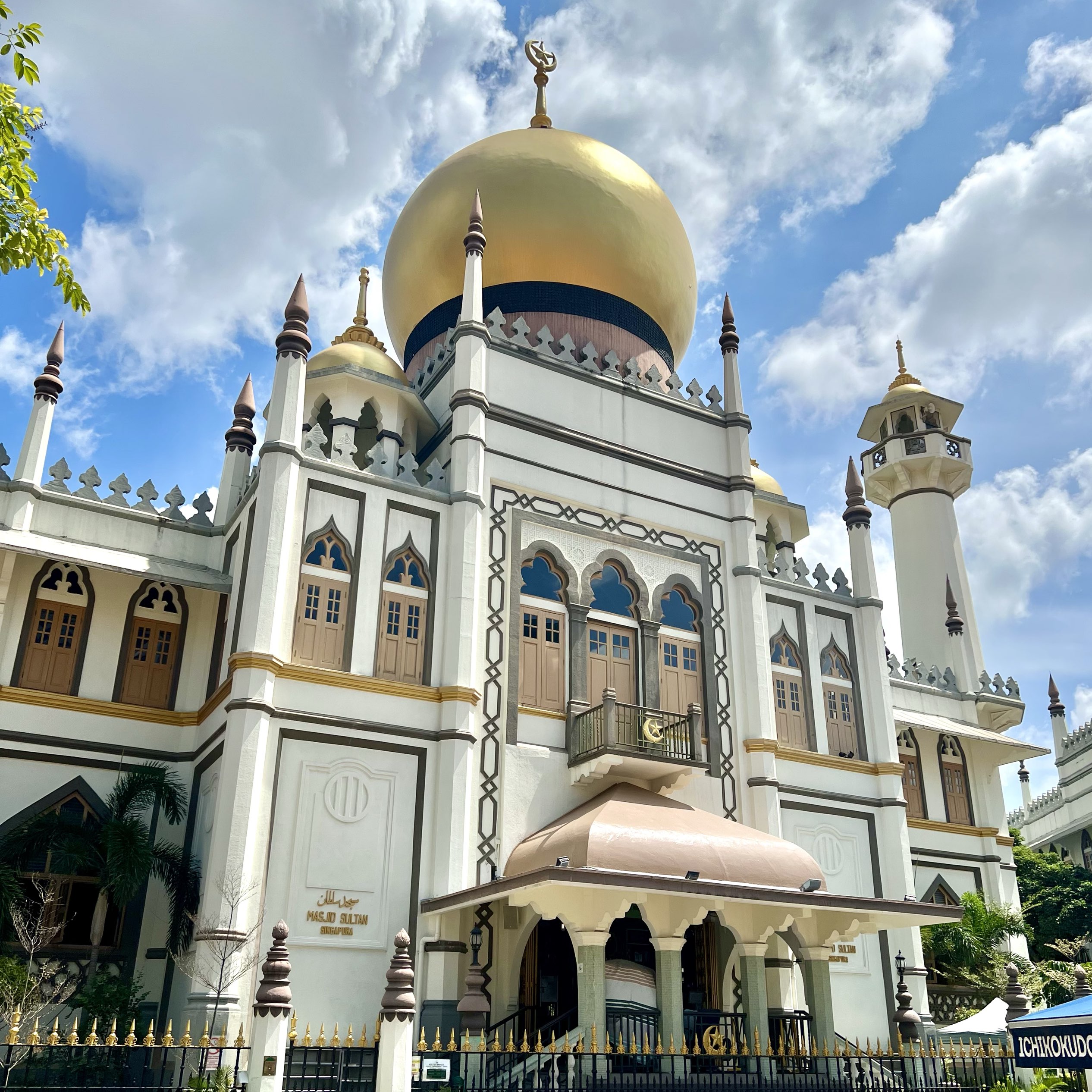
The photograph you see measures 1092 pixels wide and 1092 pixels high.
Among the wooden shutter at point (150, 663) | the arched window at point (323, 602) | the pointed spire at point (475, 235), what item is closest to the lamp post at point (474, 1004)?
the arched window at point (323, 602)

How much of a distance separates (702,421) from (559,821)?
8119 millimetres

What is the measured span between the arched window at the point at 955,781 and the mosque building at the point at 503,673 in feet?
1.95

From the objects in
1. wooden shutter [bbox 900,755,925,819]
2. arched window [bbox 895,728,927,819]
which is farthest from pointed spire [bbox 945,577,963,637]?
wooden shutter [bbox 900,755,925,819]

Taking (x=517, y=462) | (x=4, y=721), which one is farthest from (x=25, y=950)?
(x=517, y=462)

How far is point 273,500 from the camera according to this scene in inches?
592

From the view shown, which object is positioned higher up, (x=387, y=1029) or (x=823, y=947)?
(x=823, y=947)

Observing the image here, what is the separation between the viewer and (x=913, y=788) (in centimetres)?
2231

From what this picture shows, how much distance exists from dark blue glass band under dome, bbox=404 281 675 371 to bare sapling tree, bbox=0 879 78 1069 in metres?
12.2

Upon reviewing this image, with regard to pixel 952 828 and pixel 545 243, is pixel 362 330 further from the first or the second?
pixel 952 828

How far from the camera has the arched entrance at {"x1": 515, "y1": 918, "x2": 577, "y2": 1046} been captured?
14.8m

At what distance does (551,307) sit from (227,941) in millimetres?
12763

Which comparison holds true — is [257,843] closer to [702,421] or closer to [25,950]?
[25,950]

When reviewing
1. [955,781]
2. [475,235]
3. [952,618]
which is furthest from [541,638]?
[952,618]

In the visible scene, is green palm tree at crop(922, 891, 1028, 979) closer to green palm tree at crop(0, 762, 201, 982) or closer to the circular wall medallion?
the circular wall medallion
